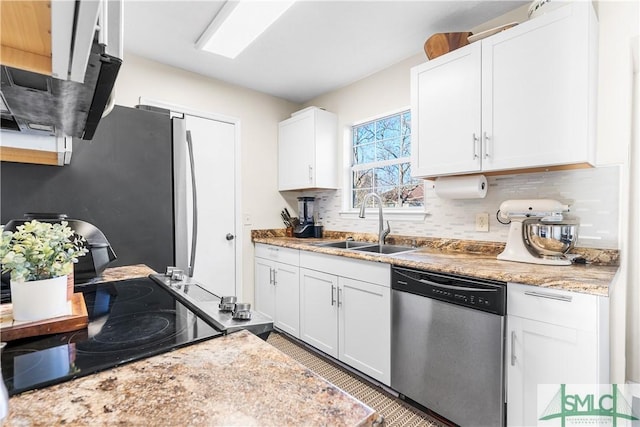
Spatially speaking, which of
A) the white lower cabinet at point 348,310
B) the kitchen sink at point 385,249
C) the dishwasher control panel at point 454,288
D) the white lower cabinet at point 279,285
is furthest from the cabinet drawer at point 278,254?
the dishwasher control panel at point 454,288

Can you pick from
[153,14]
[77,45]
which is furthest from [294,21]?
[77,45]

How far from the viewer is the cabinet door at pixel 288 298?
8.93 ft

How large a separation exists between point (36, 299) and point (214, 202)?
7.97 feet

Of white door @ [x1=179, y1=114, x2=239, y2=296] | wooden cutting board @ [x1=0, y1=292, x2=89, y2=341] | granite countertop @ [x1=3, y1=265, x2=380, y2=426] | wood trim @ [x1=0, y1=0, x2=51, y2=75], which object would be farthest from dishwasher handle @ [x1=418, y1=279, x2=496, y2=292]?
white door @ [x1=179, y1=114, x2=239, y2=296]

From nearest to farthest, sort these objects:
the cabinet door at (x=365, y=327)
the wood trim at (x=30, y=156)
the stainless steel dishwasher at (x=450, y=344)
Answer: the wood trim at (x=30, y=156) → the stainless steel dishwasher at (x=450, y=344) → the cabinet door at (x=365, y=327)

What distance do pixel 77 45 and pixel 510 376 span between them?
6.08ft

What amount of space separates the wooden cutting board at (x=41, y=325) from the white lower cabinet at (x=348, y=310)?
1559 millimetres

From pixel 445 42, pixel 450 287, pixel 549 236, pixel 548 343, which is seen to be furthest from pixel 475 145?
pixel 548 343

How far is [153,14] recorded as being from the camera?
2.08 metres

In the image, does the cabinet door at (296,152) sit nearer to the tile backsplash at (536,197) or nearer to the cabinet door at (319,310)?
the tile backsplash at (536,197)

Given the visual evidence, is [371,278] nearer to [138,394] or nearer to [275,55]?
[138,394]

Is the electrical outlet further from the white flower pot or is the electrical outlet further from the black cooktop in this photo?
the white flower pot

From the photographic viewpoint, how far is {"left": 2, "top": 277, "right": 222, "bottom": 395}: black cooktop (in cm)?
56

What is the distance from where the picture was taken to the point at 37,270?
74cm
